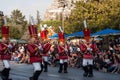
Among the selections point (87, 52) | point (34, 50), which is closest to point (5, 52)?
point (34, 50)

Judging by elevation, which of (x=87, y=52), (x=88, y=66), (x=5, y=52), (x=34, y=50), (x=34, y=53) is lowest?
(x=88, y=66)

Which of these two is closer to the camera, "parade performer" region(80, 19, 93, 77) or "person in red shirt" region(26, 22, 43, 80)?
"person in red shirt" region(26, 22, 43, 80)

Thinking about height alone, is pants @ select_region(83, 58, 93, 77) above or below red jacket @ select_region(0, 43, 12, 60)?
below

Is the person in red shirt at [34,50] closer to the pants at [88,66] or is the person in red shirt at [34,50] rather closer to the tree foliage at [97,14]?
the pants at [88,66]

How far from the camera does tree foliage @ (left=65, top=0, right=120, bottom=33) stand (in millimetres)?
43250

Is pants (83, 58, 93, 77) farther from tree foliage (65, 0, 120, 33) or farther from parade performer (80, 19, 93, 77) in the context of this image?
tree foliage (65, 0, 120, 33)

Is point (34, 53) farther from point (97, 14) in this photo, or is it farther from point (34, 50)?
point (97, 14)

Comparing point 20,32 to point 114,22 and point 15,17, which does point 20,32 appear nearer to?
point 15,17

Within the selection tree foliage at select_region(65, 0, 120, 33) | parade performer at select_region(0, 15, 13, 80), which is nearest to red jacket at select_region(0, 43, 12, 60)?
parade performer at select_region(0, 15, 13, 80)

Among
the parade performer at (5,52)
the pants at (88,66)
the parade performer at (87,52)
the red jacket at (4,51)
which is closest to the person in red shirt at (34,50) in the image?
the parade performer at (5,52)

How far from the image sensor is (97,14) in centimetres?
4594

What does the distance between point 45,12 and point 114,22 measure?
251 ft

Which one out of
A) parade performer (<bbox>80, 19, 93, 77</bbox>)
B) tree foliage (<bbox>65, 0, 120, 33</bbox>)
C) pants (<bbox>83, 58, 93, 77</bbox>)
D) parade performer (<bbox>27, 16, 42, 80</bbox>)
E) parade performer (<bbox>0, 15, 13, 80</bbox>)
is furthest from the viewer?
tree foliage (<bbox>65, 0, 120, 33</bbox>)

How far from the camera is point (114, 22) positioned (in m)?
42.7
